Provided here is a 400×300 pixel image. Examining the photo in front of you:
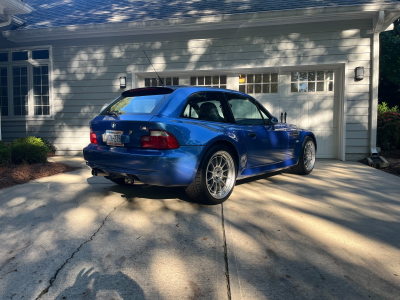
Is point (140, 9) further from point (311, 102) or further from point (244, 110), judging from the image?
point (244, 110)

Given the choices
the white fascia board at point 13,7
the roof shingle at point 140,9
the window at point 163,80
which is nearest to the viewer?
the white fascia board at point 13,7

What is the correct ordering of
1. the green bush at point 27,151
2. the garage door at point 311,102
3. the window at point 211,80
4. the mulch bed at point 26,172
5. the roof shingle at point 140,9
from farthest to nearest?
the window at point 211,80
the garage door at point 311,102
the roof shingle at point 140,9
the green bush at point 27,151
the mulch bed at point 26,172

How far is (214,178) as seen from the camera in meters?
3.84

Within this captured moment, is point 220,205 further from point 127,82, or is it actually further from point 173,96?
point 127,82

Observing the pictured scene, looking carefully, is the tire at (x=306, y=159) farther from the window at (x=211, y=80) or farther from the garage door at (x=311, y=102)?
the window at (x=211, y=80)

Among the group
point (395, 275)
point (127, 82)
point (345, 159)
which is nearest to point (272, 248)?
point (395, 275)

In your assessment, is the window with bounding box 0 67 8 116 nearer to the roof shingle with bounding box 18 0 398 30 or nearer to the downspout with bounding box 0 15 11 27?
the roof shingle with bounding box 18 0 398 30

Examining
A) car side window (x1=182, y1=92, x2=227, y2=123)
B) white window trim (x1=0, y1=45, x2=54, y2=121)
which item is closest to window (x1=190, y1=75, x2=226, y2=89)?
white window trim (x1=0, y1=45, x2=54, y2=121)

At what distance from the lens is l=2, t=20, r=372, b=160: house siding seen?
26.1 feet

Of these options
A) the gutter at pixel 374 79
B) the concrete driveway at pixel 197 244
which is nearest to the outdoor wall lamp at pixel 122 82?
the concrete driveway at pixel 197 244

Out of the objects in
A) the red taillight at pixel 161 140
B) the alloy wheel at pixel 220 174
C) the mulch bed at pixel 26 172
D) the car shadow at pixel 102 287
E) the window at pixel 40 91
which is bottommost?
the car shadow at pixel 102 287

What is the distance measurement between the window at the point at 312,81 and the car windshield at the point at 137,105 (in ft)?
18.9

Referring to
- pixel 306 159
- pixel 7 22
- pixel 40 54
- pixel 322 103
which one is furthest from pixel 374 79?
pixel 40 54

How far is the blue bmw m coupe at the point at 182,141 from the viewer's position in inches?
132
